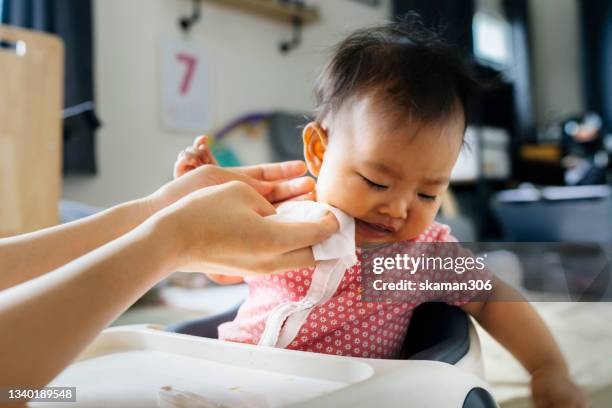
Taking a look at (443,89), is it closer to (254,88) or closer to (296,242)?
(296,242)

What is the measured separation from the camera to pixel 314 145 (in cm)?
64

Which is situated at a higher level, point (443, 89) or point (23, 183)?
point (443, 89)

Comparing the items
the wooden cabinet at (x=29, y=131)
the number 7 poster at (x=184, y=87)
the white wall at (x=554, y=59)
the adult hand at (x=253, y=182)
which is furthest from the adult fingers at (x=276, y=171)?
the white wall at (x=554, y=59)

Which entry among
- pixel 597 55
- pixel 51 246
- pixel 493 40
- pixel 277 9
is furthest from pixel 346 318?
pixel 597 55

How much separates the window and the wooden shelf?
→ 1.42 metres

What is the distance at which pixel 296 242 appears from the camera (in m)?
0.44

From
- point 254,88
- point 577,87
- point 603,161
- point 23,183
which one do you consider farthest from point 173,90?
point 577,87

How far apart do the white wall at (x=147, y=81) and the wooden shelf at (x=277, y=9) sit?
30mm

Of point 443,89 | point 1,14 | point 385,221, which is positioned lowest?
point 385,221

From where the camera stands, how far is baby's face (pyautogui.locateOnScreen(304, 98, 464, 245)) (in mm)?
539

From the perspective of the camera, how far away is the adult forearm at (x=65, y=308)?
10.3 inches

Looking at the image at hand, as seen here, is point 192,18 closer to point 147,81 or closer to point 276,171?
point 147,81

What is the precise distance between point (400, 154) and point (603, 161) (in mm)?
3651

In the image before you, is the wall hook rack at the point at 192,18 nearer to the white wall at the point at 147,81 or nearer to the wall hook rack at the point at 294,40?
the white wall at the point at 147,81
